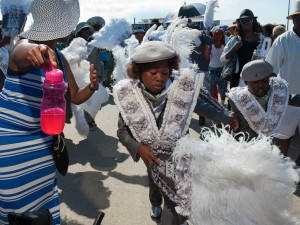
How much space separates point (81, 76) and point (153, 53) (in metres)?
2.86

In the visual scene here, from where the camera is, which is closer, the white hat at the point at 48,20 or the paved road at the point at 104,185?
the white hat at the point at 48,20

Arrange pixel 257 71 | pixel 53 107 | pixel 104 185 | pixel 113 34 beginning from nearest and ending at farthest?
1. pixel 53 107
2. pixel 257 71
3. pixel 104 185
4. pixel 113 34

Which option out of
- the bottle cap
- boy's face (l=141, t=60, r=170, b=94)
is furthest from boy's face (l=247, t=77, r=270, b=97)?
the bottle cap

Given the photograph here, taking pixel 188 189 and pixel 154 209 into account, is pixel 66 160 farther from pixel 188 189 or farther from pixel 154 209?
pixel 154 209

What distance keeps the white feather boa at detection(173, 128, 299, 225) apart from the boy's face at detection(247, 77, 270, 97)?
45.3 inches

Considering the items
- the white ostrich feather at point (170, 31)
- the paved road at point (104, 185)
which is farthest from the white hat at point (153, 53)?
the paved road at point (104, 185)

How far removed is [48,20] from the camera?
1749mm

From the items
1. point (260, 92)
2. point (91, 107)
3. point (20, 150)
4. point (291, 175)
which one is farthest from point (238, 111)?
point (91, 107)

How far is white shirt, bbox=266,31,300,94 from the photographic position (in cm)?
365

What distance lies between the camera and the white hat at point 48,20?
1.74 m

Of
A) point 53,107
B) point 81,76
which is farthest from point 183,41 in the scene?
point 81,76

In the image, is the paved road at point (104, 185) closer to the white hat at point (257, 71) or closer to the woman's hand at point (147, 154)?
the woman's hand at point (147, 154)

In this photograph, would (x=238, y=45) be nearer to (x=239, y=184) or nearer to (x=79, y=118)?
(x=79, y=118)

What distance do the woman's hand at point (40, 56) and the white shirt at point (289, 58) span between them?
2.86 meters
